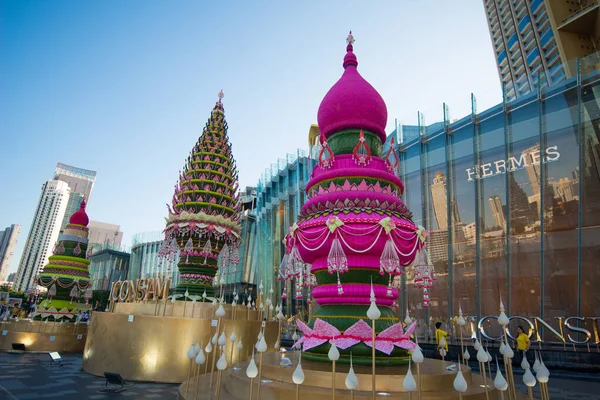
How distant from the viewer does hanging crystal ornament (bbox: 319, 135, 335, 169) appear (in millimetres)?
7918

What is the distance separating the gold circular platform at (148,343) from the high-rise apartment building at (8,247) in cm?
17606

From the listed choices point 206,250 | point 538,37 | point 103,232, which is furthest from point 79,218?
point 103,232

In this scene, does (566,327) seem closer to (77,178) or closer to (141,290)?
(141,290)

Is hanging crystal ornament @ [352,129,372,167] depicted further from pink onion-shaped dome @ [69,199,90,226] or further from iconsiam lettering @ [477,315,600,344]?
pink onion-shaped dome @ [69,199,90,226]

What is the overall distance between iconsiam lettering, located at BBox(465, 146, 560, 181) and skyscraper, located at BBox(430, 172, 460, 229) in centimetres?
191

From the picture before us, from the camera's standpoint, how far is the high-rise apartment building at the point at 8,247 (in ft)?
476

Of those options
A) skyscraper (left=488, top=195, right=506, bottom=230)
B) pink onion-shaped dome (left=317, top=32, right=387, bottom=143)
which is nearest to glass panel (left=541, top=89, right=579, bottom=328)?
skyscraper (left=488, top=195, right=506, bottom=230)

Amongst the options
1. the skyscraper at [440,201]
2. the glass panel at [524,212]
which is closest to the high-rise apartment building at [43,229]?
the skyscraper at [440,201]

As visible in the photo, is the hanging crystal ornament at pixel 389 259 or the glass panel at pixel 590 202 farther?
the glass panel at pixel 590 202

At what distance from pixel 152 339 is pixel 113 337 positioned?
1.57 meters

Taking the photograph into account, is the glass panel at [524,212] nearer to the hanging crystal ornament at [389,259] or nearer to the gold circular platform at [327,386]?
→ the gold circular platform at [327,386]

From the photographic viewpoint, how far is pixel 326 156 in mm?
8141

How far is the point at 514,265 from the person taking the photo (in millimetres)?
21141

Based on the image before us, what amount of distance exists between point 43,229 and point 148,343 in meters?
133
